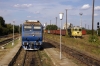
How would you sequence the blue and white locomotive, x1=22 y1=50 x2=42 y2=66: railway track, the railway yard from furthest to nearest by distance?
the blue and white locomotive
x1=22 y1=50 x2=42 y2=66: railway track
the railway yard

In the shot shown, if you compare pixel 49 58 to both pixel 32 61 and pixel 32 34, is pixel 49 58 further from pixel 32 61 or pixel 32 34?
pixel 32 34

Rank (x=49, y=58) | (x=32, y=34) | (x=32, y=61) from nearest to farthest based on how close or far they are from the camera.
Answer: (x=32, y=61) < (x=49, y=58) < (x=32, y=34)

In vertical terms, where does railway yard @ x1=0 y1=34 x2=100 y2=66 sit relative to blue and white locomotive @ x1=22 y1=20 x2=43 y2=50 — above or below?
below

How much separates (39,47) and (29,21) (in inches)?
138

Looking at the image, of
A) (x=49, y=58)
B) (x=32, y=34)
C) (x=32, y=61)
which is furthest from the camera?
(x=32, y=34)

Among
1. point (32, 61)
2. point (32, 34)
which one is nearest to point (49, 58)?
point (32, 61)

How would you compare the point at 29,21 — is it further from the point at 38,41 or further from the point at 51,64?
the point at 51,64

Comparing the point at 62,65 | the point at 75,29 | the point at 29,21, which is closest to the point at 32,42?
the point at 29,21

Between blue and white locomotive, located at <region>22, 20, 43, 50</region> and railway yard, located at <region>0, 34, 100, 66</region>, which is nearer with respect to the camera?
railway yard, located at <region>0, 34, 100, 66</region>

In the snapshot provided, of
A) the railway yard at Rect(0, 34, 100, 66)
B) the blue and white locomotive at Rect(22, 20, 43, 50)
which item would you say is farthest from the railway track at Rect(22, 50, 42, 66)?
the blue and white locomotive at Rect(22, 20, 43, 50)

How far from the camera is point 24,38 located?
80.1 feet

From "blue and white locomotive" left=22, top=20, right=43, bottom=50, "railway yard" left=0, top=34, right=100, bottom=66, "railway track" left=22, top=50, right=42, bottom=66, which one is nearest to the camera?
"railway yard" left=0, top=34, right=100, bottom=66

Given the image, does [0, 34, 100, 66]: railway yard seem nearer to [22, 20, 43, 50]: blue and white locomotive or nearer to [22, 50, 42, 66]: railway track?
[22, 50, 42, 66]: railway track

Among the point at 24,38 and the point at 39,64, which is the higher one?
the point at 24,38
